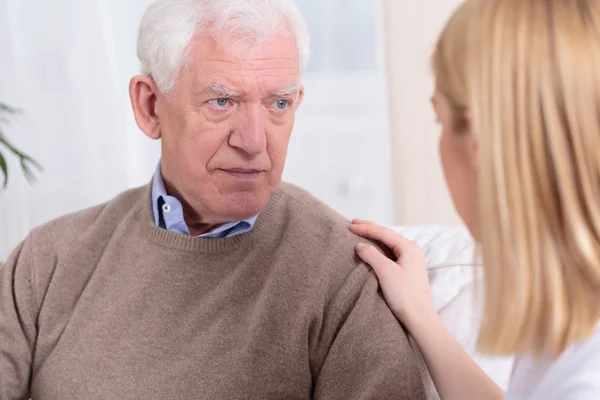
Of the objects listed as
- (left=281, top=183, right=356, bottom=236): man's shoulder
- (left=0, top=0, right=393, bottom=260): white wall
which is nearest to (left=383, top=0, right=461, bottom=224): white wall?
(left=0, top=0, right=393, bottom=260): white wall

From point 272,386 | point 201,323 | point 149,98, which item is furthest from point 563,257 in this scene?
point 149,98

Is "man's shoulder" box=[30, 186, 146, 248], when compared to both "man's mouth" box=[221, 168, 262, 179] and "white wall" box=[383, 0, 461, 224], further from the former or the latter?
"white wall" box=[383, 0, 461, 224]

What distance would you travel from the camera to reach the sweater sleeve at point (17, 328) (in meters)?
1.74

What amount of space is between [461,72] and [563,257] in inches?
10.7

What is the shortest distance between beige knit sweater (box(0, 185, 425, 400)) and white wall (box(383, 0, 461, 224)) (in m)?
1.58

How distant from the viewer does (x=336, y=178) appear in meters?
3.52

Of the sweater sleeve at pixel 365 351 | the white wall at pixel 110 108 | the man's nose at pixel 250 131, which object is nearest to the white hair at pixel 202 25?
the man's nose at pixel 250 131

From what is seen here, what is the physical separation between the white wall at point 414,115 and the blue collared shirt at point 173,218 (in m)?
1.59

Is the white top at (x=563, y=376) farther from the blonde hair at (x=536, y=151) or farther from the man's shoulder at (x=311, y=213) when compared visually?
the man's shoulder at (x=311, y=213)

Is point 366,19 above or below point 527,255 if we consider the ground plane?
above

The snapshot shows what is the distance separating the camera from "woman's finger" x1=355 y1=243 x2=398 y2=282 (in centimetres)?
151

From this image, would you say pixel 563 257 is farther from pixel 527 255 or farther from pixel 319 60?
pixel 319 60

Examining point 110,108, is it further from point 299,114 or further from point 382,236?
point 382,236

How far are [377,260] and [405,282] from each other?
67 millimetres
